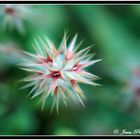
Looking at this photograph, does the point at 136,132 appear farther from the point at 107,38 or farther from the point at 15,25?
the point at 15,25

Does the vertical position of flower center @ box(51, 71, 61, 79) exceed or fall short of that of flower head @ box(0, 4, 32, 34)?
it falls short

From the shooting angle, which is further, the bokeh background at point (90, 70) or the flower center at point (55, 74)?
the bokeh background at point (90, 70)

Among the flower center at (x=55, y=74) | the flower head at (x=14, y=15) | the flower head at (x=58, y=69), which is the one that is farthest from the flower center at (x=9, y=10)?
the flower center at (x=55, y=74)

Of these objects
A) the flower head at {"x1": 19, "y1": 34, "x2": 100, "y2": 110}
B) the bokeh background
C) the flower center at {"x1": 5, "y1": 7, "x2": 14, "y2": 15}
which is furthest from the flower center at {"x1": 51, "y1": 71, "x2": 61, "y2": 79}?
the flower center at {"x1": 5, "y1": 7, "x2": 14, "y2": 15}

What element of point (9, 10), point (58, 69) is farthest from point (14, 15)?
point (58, 69)

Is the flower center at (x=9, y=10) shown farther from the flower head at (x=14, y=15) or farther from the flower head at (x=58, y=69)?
the flower head at (x=58, y=69)

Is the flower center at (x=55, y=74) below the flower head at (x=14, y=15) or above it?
below

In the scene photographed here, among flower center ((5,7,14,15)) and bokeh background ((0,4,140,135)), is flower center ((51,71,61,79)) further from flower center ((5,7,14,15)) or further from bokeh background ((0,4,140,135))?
flower center ((5,7,14,15))
